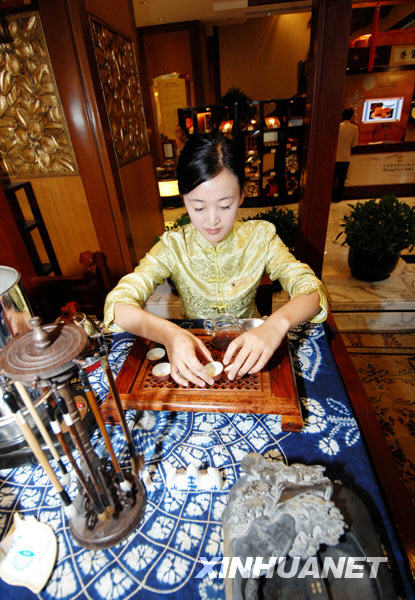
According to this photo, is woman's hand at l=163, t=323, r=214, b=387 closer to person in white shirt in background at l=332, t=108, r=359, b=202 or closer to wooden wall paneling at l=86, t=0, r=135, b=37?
wooden wall paneling at l=86, t=0, r=135, b=37

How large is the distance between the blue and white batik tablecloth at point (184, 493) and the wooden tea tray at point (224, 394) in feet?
0.24

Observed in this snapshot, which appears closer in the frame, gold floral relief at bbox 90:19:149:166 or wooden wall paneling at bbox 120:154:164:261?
gold floral relief at bbox 90:19:149:166

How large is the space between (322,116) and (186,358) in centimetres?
255

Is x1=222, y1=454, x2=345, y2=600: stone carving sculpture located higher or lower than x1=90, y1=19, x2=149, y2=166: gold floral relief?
lower

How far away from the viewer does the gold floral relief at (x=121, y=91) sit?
10.5 feet

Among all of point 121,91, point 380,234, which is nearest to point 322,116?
point 380,234

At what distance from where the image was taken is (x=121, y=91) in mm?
3645

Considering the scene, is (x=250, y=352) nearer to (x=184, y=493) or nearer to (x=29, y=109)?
Answer: (x=184, y=493)

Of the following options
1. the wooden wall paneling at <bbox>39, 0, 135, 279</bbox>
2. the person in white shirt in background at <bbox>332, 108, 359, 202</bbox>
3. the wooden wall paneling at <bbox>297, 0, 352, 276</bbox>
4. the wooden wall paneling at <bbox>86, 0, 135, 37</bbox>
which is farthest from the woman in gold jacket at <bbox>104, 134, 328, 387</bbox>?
the person in white shirt in background at <bbox>332, 108, 359, 202</bbox>

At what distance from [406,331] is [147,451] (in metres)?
3.45

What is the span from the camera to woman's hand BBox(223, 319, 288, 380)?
1244mm

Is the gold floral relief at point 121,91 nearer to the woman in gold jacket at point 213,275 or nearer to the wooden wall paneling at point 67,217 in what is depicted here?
the wooden wall paneling at point 67,217

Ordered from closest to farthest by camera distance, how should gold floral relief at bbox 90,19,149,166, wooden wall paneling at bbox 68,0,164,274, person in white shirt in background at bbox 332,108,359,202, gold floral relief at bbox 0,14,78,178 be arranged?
1. gold floral relief at bbox 0,14,78,178
2. wooden wall paneling at bbox 68,0,164,274
3. gold floral relief at bbox 90,19,149,166
4. person in white shirt in background at bbox 332,108,359,202

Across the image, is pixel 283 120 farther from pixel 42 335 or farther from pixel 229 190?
pixel 42 335
